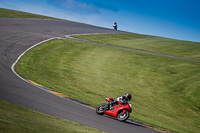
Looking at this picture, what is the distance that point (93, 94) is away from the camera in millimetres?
16000

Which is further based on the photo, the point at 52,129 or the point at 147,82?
the point at 147,82

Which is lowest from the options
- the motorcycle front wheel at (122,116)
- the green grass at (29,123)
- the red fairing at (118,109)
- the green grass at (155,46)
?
the motorcycle front wheel at (122,116)

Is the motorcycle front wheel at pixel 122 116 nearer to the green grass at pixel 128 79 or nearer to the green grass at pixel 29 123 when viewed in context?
the green grass at pixel 128 79

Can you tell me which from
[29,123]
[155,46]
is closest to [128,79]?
[29,123]

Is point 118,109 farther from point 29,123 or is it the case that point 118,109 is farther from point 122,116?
point 29,123

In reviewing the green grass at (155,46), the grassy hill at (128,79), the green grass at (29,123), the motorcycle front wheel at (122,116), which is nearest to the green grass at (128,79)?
the grassy hill at (128,79)

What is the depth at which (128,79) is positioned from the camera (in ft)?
67.3

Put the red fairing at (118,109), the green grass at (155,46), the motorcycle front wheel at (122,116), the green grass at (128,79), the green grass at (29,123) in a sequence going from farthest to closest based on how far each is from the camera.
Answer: the green grass at (155,46), the green grass at (128,79), the red fairing at (118,109), the motorcycle front wheel at (122,116), the green grass at (29,123)

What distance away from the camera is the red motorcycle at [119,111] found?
431 inches

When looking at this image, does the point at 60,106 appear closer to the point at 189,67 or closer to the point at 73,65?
the point at 73,65

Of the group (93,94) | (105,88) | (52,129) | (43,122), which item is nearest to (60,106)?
(43,122)

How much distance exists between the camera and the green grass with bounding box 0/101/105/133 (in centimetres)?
583

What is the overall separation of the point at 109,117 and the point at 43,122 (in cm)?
461

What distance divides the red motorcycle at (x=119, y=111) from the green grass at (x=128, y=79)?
144cm
